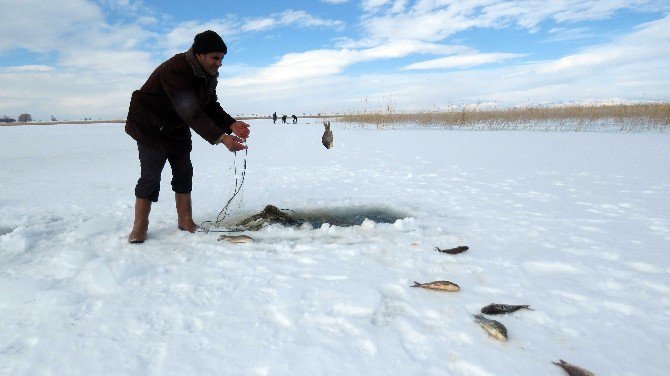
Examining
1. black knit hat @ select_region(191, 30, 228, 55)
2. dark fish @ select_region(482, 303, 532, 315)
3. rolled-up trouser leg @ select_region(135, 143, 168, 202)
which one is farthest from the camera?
rolled-up trouser leg @ select_region(135, 143, 168, 202)

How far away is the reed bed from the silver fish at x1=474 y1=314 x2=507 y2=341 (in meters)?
17.2

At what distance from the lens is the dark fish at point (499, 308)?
203cm

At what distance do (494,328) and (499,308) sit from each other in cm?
24

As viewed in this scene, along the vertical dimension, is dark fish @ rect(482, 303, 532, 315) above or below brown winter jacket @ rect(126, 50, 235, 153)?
below

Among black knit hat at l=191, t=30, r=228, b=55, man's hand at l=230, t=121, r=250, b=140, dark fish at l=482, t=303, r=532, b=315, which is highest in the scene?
black knit hat at l=191, t=30, r=228, b=55

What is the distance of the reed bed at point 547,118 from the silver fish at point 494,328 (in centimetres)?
1717

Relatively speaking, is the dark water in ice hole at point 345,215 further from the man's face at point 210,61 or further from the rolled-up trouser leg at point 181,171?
the man's face at point 210,61

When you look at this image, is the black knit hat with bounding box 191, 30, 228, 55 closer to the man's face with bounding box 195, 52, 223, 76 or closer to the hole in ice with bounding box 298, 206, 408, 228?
the man's face with bounding box 195, 52, 223, 76

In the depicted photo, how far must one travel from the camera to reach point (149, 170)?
117 inches

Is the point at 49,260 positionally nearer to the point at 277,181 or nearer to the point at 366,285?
the point at 366,285

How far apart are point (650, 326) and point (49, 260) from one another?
3.53 meters

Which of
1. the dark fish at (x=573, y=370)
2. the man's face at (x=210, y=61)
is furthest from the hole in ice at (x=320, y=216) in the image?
the dark fish at (x=573, y=370)

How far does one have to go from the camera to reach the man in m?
2.73

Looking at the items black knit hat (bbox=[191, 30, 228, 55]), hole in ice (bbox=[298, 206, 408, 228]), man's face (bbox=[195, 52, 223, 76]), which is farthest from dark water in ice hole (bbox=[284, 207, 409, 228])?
black knit hat (bbox=[191, 30, 228, 55])
